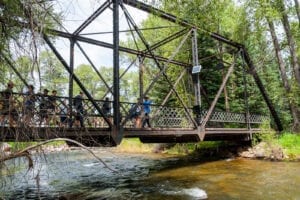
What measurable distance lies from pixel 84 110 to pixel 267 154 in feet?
36.6

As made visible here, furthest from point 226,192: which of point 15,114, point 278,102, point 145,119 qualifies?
point 278,102

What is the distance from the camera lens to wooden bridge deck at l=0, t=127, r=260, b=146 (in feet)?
10.9

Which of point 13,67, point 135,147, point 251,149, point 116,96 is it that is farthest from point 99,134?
point 135,147

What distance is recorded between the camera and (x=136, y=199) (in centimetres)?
810

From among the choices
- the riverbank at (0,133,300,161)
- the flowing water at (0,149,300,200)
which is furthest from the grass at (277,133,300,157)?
the flowing water at (0,149,300,200)

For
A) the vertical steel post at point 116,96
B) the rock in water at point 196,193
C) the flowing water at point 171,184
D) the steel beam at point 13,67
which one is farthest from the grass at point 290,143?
the steel beam at point 13,67

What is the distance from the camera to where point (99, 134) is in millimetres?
8633

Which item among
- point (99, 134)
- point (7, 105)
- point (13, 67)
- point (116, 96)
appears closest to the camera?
point (7, 105)

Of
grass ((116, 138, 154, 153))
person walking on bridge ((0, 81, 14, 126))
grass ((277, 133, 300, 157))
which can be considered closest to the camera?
person walking on bridge ((0, 81, 14, 126))

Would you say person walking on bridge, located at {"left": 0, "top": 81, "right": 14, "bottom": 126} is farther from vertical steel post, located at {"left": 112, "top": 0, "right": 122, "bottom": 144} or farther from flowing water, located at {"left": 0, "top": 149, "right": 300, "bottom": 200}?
vertical steel post, located at {"left": 112, "top": 0, "right": 122, "bottom": 144}

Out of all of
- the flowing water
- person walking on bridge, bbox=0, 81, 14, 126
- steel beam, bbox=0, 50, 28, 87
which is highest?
steel beam, bbox=0, 50, 28, 87

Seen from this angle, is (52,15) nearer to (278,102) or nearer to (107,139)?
(107,139)

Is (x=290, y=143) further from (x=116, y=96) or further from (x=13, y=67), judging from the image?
(x=13, y=67)

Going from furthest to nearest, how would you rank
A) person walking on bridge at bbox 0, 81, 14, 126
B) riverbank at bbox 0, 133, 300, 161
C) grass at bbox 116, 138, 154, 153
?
grass at bbox 116, 138, 154, 153 < riverbank at bbox 0, 133, 300, 161 < person walking on bridge at bbox 0, 81, 14, 126
